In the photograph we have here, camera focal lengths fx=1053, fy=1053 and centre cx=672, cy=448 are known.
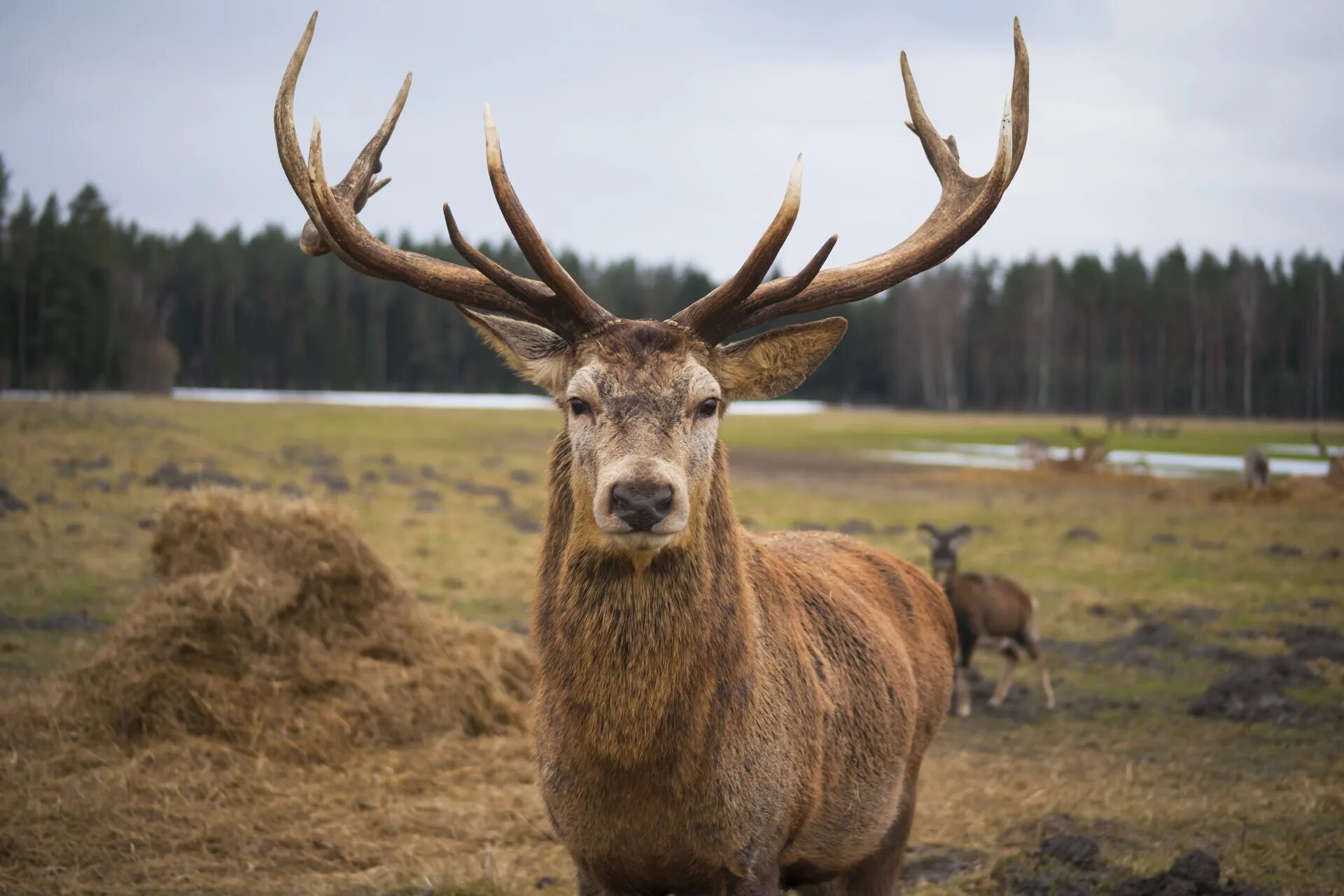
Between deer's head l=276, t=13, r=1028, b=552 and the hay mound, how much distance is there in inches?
176

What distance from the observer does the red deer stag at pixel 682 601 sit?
3.67m

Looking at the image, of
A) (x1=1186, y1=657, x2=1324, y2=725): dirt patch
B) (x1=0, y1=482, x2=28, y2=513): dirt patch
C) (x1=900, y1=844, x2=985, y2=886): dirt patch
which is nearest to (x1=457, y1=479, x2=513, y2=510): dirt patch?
(x1=0, y1=482, x2=28, y2=513): dirt patch

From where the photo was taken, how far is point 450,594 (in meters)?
14.0

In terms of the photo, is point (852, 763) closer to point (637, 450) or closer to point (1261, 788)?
point (637, 450)

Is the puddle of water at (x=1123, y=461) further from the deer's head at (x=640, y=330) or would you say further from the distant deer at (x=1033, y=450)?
the deer's head at (x=640, y=330)

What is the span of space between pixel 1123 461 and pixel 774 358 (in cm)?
3212

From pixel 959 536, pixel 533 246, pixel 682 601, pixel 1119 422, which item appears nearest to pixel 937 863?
pixel 682 601

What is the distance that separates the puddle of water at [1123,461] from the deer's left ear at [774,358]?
2422 cm

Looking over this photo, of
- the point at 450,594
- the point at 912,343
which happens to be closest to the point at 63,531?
the point at 450,594

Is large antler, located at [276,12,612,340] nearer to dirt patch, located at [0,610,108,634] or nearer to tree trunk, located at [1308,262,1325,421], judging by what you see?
dirt patch, located at [0,610,108,634]

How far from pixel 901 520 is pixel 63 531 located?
14.3 metres

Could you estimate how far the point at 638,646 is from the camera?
3711 mm

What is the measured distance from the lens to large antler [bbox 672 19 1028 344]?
4023 millimetres

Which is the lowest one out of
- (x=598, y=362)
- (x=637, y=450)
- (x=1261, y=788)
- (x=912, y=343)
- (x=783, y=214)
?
(x=1261, y=788)
